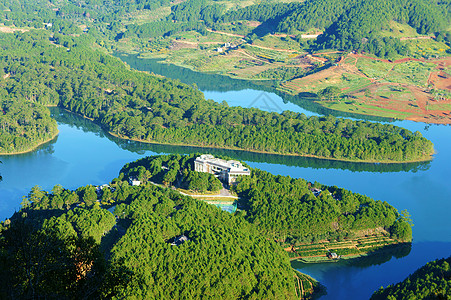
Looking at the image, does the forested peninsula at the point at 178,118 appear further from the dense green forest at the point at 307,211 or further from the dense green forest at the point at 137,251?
the dense green forest at the point at 137,251

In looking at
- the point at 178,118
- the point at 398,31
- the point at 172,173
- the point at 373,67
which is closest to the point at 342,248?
the point at 172,173

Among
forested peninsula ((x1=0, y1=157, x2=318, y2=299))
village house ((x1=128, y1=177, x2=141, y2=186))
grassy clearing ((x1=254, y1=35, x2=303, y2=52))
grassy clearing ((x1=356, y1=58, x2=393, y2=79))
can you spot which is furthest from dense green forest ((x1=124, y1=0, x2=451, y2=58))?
forested peninsula ((x1=0, y1=157, x2=318, y2=299))

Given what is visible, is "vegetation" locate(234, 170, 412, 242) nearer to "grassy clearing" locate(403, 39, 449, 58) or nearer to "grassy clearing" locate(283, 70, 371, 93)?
"grassy clearing" locate(283, 70, 371, 93)

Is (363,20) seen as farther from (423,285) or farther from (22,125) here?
(423,285)

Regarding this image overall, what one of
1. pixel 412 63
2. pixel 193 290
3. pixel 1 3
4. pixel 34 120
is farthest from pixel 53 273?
pixel 1 3

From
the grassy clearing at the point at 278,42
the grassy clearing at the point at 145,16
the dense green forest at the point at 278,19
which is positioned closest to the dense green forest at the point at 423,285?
the dense green forest at the point at 278,19

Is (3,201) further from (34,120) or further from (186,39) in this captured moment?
(186,39)

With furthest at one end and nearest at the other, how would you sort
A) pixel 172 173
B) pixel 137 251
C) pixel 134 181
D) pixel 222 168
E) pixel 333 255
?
pixel 222 168, pixel 172 173, pixel 134 181, pixel 333 255, pixel 137 251
